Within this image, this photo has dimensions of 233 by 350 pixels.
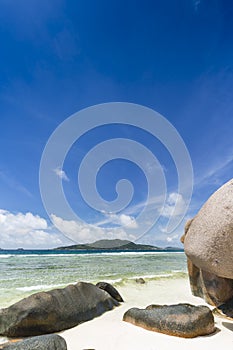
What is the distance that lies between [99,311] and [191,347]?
3152 millimetres

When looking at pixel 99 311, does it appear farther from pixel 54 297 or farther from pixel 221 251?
pixel 221 251

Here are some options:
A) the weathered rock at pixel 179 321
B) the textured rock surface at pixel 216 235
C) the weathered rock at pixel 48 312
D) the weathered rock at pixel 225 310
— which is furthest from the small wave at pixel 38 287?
the weathered rock at pixel 225 310

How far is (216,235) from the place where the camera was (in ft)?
19.1

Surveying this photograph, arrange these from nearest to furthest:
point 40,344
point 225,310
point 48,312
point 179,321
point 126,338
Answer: point 40,344, point 126,338, point 179,321, point 48,312, point 225,310

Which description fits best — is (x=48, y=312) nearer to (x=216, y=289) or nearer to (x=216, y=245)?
(x=216, y=245)

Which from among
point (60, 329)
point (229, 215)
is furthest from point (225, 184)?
point (60, 329)

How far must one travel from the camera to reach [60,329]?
5723mm

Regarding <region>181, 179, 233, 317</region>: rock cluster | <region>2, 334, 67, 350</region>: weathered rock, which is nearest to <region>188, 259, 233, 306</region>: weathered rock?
<region>181, 179, 233, 317</region>: rock cluster

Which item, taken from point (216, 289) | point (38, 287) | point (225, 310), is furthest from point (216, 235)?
point (38, 287)

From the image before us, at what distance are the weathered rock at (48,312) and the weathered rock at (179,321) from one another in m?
1.62

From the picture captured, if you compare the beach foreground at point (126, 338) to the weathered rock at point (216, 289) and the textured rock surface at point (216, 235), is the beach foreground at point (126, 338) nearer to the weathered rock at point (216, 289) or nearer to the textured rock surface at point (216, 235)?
the weathered rock at point (216, 289)

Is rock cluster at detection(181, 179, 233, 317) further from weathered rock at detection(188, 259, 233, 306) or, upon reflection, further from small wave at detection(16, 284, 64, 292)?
small wave at detection(16, 284, 64, 292)

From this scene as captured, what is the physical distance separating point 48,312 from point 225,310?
164 inches

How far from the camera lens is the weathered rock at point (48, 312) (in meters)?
5.42
